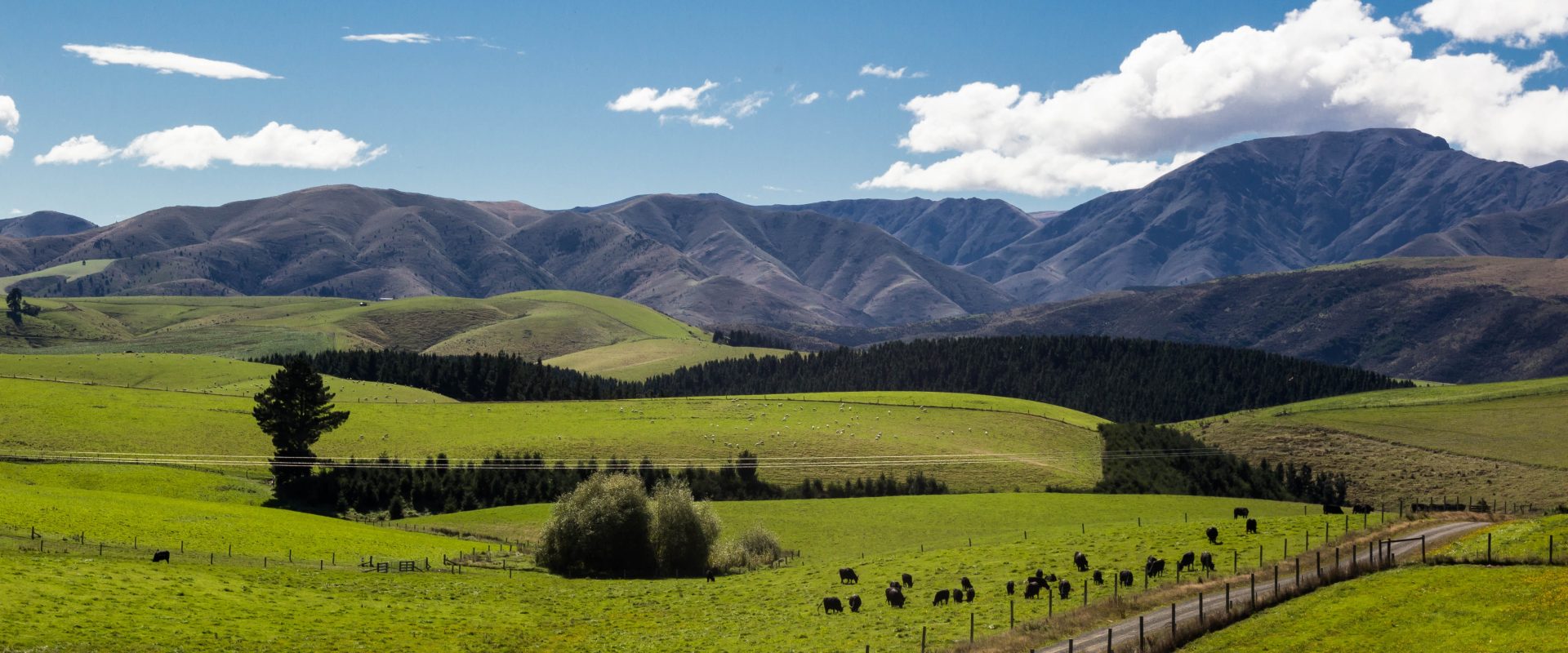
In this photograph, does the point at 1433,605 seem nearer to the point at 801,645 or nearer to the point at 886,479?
the point at 801,645

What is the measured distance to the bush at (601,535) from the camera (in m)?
88.8

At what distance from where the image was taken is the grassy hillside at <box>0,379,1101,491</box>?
429ft

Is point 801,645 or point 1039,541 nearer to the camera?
point 801,645

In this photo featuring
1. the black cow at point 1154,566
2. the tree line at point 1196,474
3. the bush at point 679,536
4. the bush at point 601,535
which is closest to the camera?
the black cow at point 1154,566

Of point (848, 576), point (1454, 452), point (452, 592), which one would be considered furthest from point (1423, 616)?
point (1454, 452)

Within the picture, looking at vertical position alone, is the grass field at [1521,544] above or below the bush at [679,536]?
above

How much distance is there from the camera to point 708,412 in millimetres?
174875

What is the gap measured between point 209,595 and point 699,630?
27.1 m

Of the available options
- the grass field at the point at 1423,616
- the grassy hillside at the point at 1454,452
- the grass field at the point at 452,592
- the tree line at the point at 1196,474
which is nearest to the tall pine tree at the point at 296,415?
the grass field at the point at 452,592

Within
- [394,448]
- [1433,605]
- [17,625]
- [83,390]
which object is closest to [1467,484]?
[1433,605]

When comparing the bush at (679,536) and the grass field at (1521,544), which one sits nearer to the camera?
the grass field at (1521,544)

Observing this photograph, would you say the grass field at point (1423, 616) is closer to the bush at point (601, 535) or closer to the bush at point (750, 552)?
the bush at point (750, 552)

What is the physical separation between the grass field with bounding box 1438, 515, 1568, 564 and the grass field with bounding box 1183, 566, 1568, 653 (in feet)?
6.18

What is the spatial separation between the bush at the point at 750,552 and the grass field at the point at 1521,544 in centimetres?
5450
